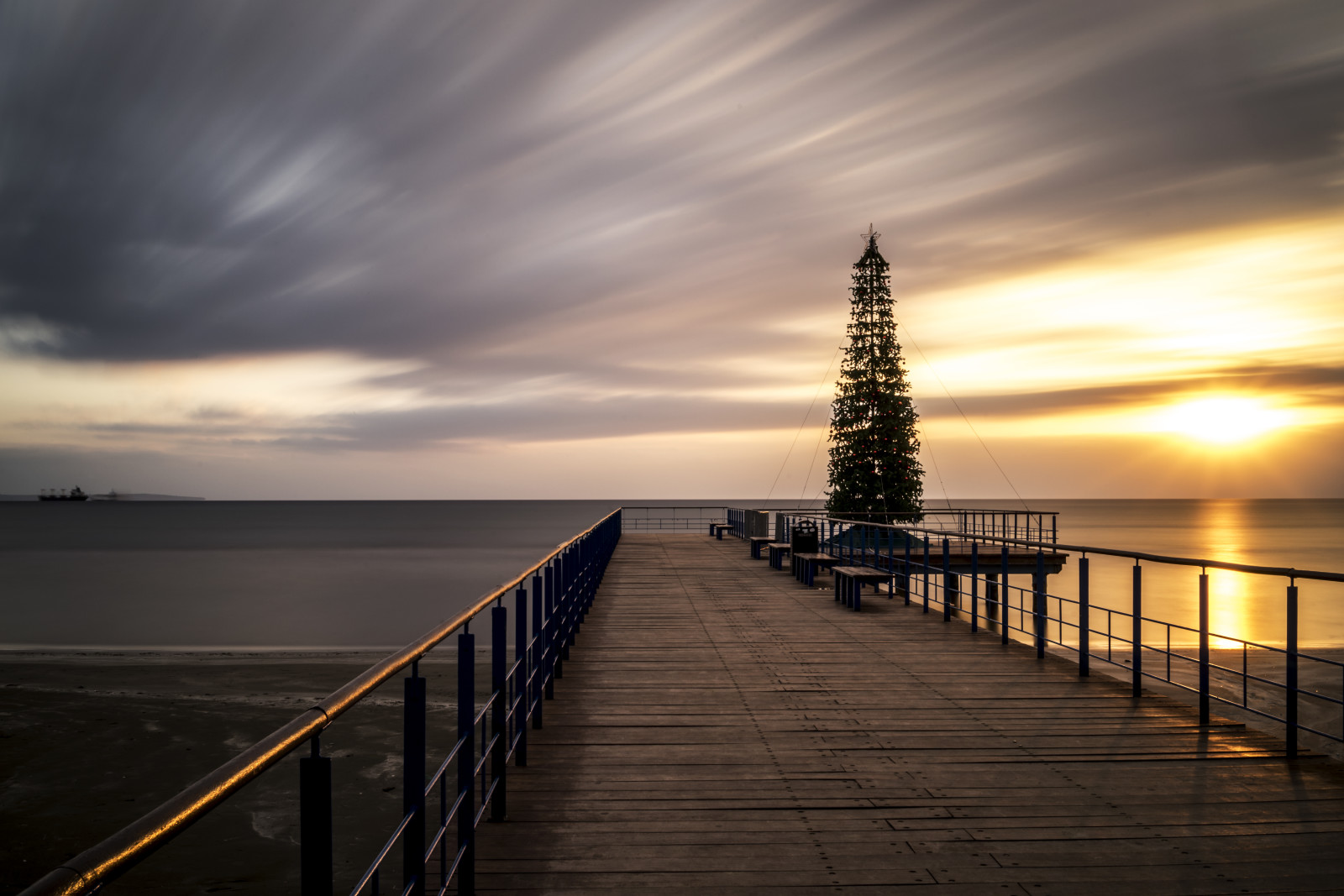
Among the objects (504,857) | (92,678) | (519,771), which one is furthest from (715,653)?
(92,678)

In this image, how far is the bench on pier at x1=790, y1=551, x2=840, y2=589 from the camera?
1322 cm

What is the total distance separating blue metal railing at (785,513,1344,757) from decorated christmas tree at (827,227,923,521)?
129 cm

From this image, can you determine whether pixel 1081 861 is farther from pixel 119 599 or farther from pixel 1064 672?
pixel 119 599

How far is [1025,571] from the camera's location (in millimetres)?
23406

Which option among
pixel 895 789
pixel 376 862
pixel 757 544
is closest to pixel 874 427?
pixel 757 544

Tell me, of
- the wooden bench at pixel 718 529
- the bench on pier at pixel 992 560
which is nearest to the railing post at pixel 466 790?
the bench on pier at pixel 992 560

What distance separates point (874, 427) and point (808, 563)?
14.1 metres

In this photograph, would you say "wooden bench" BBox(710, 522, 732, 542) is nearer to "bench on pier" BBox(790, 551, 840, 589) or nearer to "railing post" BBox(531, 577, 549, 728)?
"bench on pier" BBox(790, 551, 840, 589)

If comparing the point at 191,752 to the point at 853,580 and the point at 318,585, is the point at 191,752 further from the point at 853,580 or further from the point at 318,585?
the point at 318,585

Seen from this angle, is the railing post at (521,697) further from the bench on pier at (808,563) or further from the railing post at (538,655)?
the bench on pier at (808,563)

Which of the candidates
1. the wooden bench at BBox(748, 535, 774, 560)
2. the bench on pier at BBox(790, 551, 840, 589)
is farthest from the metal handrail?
the wooden bench at BBox(748, 535, 774, 560)

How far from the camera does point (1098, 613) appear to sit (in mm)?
33562

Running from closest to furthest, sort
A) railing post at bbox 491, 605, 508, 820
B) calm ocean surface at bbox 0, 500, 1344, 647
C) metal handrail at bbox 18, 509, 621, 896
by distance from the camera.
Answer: metal handrail at bbox 18, 509, 621, 896
railing post at bbox 491, 605, 508, 820
calm ocean surface at bbox 0, 500, 1344, 647

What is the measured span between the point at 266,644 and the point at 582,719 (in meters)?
23.8
